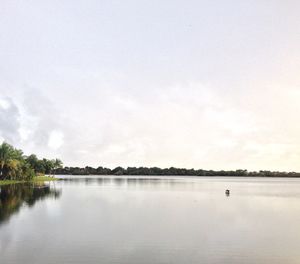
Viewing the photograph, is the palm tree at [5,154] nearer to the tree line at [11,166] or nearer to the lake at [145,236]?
the tree line at [11,166]

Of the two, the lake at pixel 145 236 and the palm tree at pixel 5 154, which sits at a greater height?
the palm tree at pixel 5 154

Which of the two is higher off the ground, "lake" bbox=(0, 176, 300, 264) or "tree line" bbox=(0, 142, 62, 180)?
"tree line" bbox=(0, 142, 62, 180)

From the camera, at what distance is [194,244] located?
2434 cm

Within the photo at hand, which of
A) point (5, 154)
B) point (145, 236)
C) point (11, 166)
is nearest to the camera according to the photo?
point (145, 236)

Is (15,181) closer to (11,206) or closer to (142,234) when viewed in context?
(11,206)

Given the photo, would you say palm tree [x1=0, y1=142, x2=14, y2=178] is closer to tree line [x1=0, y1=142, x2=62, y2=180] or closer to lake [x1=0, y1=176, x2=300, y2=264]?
tree line [x1=0, y1=142, x2=62, y2=180]

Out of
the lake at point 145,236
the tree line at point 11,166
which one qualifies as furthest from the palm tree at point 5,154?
the lake at point 145,236

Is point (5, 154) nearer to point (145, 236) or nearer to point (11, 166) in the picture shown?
point (11, 166)

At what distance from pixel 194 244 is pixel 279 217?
18.8 metres

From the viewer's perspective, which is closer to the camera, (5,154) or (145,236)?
(145,236)

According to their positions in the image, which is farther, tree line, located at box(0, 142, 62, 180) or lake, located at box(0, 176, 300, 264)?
tree line, located at box(0, 142, 62, 180)

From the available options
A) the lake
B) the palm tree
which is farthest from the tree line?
the lake

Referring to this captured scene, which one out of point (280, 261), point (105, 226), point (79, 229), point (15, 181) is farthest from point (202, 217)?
point (15, 181)

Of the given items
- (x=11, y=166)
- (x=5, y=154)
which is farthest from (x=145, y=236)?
(x=5, y=154)
